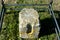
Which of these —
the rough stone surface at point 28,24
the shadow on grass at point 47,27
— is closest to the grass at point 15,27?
the shadow on grass at point 47,27

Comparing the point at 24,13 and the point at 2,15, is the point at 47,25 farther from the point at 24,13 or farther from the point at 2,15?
the point at 2,15

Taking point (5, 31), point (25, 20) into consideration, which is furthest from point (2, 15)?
point (25, 20)

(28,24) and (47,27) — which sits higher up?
(28,24)

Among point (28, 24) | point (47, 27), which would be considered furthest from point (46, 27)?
point (28, 24)

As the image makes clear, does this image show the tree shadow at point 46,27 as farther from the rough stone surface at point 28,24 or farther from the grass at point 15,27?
the rough stone surface at point 28,24

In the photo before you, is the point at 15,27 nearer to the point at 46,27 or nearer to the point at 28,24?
the point at 28,24

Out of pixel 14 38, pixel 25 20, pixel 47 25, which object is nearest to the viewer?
pixel 25 20

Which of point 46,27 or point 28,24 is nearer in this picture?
point 28,24

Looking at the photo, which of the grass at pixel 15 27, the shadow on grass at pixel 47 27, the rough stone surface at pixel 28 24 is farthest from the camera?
the shadow on grass at pixel 47 27
